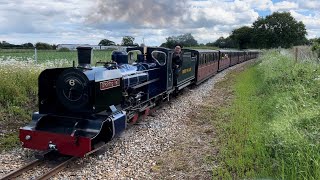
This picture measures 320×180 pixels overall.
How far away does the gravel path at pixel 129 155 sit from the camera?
6359 mm

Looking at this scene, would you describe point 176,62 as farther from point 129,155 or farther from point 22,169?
point 22,169

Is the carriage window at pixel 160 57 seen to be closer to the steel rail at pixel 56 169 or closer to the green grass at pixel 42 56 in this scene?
the green grass at pixel 42 56

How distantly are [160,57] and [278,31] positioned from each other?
81.8m

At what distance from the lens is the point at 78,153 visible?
6.74 m

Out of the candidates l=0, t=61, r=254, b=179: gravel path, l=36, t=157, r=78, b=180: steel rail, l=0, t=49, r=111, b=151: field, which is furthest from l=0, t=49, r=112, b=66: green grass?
l=36, t=157, r=78, b=180: steel rail

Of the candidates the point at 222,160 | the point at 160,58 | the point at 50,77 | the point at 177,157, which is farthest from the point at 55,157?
the point at 160,58

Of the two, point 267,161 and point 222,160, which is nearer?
point 267,161

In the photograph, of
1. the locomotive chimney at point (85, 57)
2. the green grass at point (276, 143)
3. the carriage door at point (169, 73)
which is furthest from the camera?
the carriage door at point (169, 73)

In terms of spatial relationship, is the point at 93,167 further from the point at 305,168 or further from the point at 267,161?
the point at 305,168

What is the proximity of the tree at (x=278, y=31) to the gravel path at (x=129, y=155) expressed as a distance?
79776 mm

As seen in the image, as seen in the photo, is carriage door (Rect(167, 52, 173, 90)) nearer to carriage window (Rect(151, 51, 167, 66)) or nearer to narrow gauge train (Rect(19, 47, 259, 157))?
carriage window (Rect(151, 51, 167, 66))

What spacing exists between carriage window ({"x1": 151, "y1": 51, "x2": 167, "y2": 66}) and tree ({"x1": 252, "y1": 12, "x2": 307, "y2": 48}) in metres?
77.1

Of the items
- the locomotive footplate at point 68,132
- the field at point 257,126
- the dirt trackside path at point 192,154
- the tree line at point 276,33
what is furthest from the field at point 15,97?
the tree line at point 276,33

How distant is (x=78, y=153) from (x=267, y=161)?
3516 millimetres
